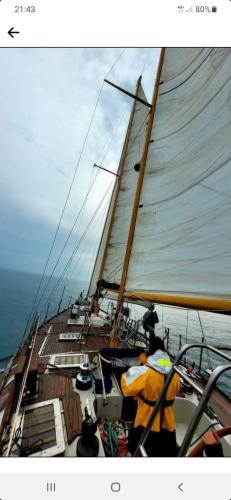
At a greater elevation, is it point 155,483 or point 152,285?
point 152,285

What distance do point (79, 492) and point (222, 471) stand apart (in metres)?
1.00

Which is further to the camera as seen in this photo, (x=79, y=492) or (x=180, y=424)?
(x=180, y=424)

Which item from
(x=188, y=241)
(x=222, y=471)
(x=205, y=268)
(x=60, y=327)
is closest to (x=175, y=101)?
(x=188, y=241)

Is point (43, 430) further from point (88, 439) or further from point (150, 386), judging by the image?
point (150, 386)

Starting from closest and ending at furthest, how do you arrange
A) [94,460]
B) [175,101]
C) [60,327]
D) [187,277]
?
[94,460], [187,277], [175,101], [60,327]

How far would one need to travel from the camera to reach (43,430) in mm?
2803

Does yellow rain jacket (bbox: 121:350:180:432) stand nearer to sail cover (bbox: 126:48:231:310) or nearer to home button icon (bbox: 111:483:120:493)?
home button icon (bbox: 111:483:120:493)

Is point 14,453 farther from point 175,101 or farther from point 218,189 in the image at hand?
point 175,101

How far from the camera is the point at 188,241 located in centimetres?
392

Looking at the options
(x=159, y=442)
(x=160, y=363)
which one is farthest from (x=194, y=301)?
(x=159, y=442)

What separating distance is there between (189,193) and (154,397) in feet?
12.5

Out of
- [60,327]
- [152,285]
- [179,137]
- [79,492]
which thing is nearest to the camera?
[79,492]

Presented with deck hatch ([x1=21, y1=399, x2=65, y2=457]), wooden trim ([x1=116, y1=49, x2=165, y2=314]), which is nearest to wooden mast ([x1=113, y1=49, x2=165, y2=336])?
wooden trim ([x1=116, y1=49, x2=165, y2=314])
